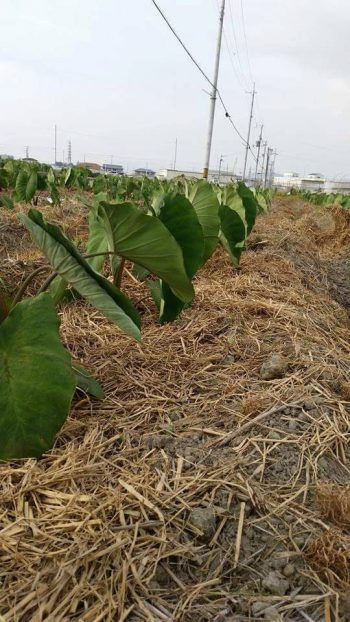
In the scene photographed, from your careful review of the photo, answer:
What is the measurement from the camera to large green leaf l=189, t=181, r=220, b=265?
7.58 feet

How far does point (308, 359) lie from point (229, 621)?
3.12ft

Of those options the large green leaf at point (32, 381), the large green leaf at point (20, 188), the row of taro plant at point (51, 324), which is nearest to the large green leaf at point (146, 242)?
the row of taro plant at point (51, 324)

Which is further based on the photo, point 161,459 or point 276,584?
point 161,459

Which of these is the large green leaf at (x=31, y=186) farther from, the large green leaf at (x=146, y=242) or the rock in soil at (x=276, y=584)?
the rock in soil at (x=276, y=584)

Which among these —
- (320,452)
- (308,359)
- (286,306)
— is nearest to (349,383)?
(308,359)

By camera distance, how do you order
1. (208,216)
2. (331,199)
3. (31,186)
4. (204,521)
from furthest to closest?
(331,199), (31,186), (208,216), (204,521)

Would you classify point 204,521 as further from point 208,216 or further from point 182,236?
point 208,216

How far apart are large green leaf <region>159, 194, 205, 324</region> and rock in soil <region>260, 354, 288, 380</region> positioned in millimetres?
315

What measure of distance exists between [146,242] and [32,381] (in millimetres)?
393

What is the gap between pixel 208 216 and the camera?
234cm

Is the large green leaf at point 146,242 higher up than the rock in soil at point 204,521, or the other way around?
the large green leaf at point 146,242

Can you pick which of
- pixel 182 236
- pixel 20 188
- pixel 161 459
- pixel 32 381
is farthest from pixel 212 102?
pixel 32 381

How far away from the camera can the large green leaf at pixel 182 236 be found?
1.49m

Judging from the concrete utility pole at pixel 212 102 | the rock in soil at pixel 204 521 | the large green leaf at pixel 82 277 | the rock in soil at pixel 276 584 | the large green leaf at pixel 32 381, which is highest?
the concrete utility pole at pixel 212 102
